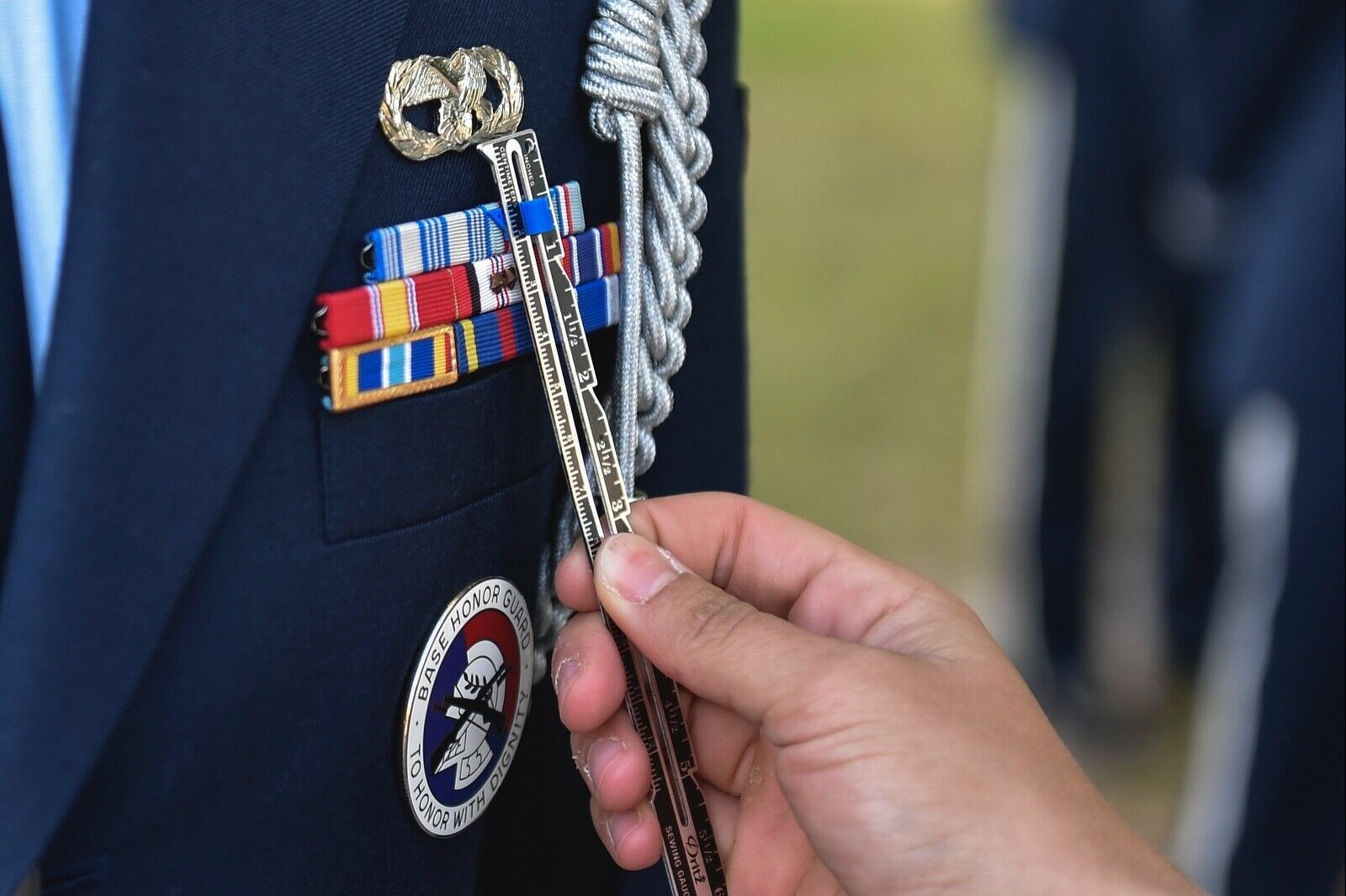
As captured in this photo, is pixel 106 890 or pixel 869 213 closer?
pixel 106 890

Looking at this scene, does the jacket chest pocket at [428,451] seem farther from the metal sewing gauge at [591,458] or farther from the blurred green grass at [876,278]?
the blurred green grass at [876,278]

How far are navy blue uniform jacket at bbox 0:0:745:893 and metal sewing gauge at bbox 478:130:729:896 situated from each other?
0.9 inches

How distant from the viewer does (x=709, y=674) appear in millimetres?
562

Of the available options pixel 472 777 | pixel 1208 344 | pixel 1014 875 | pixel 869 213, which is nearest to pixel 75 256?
pixel 472 777

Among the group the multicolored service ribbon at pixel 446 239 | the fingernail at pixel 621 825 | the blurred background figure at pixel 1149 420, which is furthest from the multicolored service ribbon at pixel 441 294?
the blurred background figure at pixel 1149 420

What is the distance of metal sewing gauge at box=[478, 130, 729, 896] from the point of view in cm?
54

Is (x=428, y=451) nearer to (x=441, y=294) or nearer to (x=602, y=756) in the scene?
(x=441, y=294)

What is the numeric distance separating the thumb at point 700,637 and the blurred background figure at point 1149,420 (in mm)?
969

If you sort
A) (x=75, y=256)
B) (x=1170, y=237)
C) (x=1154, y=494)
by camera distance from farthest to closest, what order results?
(x=1154, y=494) → (x=1170, y=237) → (x=75, y=256)

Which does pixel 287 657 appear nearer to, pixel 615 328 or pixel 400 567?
pixel 400 567

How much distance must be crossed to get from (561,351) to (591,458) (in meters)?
0.05

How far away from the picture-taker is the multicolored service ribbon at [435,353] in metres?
0.50

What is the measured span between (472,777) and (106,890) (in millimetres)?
160

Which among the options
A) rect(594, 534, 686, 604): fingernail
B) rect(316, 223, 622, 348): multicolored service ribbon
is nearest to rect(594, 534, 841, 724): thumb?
rect(594, 534, 686, 604): fingernail
